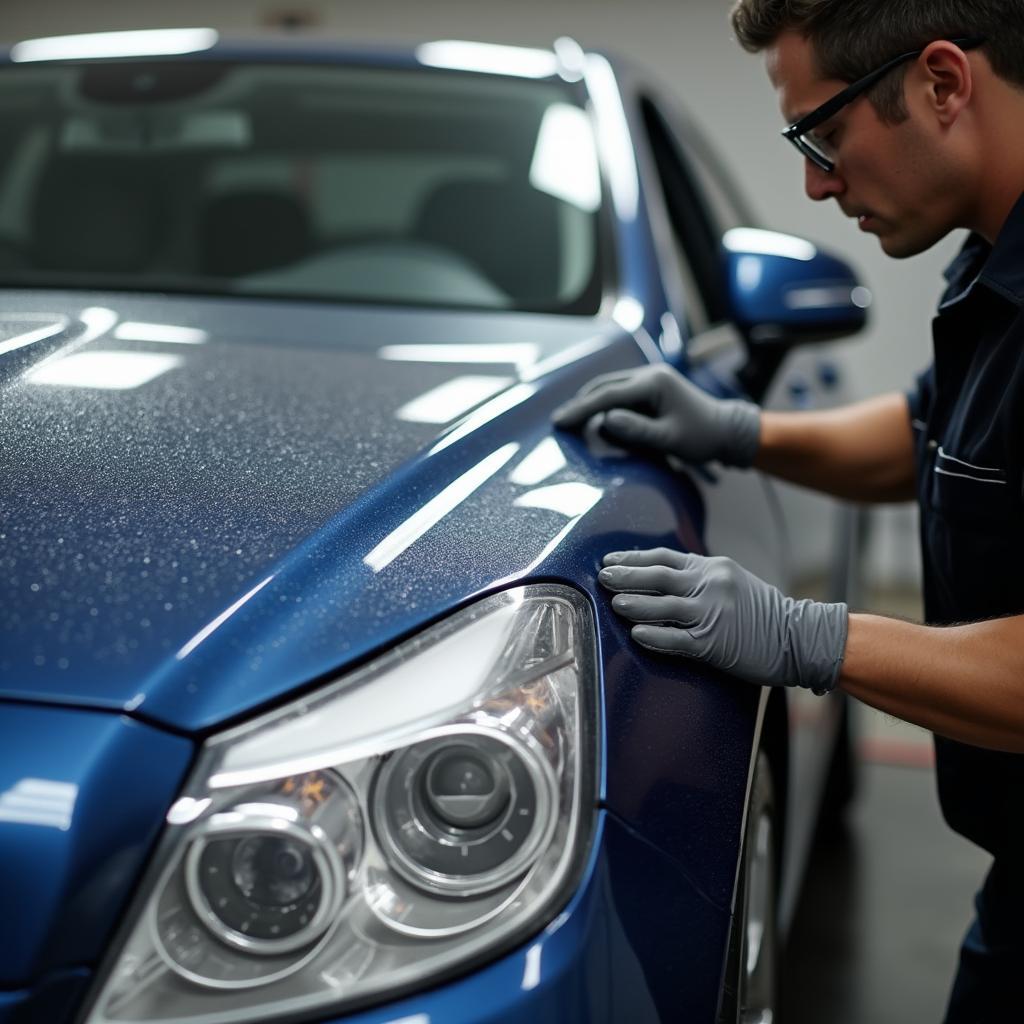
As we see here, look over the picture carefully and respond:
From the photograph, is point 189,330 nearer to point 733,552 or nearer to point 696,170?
point 733,552

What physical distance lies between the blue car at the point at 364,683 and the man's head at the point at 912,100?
360 millimetres

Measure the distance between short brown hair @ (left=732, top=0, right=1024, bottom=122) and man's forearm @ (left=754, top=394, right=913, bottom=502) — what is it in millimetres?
589

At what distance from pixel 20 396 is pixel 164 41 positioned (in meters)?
1.20

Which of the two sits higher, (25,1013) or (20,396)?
(20,396)

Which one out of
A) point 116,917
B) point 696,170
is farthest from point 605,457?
point 696,170

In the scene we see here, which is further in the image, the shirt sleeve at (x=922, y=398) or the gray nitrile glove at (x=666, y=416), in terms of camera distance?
the shirt sleeve at (x=922, y=398)

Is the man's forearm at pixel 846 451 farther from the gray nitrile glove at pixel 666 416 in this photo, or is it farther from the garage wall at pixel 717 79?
the garage wall at pixel 717 79

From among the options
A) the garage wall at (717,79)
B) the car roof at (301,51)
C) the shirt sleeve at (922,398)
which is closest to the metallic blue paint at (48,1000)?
the shirt sleeve at (922,398)

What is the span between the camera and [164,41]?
92.7 inches

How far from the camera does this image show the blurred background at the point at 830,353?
8.06ft

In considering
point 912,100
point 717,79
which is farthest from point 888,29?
point 717,79

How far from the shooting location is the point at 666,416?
1.63m

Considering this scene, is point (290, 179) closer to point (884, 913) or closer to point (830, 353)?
point (830, 353)

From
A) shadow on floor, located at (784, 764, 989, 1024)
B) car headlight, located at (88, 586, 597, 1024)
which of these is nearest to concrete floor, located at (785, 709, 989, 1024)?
shadow on floor, located at (784, 764, 989, 1024)
